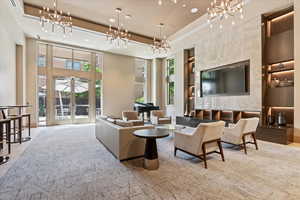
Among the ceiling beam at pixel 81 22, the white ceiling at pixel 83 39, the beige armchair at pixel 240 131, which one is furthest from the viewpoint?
the white ceiling at pixel 83 39

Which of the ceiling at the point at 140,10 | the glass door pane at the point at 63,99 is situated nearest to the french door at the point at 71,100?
the glass door pane at the point at 63,99

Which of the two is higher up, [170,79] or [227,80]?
[170,79]

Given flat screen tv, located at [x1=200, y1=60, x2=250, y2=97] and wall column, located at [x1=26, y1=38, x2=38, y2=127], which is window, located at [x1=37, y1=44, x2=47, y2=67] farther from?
flat screen tv, located at [x1=200, y1=60, x2=250, y2=97]

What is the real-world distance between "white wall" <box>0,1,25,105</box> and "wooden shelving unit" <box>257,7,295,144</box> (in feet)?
26.6

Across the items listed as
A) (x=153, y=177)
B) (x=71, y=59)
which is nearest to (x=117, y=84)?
(x=71, y=59)

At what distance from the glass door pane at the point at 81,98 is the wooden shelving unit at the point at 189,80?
560 cm

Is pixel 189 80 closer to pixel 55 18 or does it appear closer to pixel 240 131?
pixel 240 131

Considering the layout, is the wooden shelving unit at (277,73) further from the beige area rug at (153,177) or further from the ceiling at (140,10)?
the ceiling at (140,10)

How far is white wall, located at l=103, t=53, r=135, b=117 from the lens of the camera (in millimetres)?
9445

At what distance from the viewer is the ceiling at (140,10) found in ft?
17.1

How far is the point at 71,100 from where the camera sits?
28.1 ft

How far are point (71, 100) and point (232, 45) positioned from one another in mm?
8198

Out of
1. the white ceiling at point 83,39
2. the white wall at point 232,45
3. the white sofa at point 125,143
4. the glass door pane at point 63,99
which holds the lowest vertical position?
the white sofa at point 125,143

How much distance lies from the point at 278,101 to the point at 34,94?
9859mm
